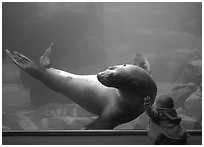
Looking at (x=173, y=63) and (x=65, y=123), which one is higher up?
(x=173, y=63)

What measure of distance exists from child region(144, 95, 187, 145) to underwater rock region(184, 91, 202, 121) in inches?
58.1

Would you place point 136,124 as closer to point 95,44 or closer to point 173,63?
point 173,63

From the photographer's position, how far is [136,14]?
375cm

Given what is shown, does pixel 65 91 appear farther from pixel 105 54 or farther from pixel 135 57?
pixel 135 57

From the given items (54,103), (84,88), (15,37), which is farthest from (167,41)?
(15,37)

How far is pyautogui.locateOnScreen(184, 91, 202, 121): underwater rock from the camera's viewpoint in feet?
11.8

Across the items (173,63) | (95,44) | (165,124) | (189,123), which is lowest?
(189,123)

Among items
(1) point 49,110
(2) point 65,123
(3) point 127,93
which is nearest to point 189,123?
(3) point 127,93

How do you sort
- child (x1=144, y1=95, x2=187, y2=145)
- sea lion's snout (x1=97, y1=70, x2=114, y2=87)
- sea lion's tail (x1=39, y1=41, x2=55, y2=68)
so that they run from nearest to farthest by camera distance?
child (x1=144, y1=95, x2=187, y2=145), sea lion's snout (x1=97, y1=70, x2=114, y2=87), sea lion's tail (x1=39, y1=41, x2=55, y2=68)

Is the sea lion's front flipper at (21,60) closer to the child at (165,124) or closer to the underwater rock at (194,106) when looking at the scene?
the child at (165,124)

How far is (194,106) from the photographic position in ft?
12.0

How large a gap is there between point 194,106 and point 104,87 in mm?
1268

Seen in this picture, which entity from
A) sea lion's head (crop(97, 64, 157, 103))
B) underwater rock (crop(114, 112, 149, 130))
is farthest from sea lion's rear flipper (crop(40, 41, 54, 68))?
underwater rock (crop(114, 112, 149, 130))

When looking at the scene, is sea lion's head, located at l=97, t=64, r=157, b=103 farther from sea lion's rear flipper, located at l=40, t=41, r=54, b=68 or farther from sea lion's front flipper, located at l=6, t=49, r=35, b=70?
sea lion's front flipper, located at l=6, t=49, r=35, b=70
